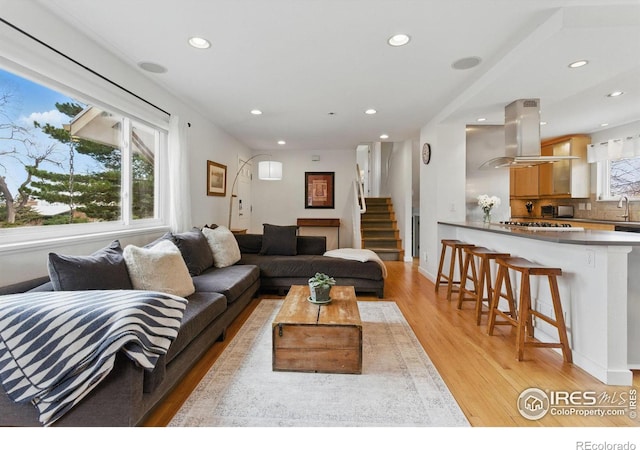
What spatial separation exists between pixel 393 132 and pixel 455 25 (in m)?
3.24

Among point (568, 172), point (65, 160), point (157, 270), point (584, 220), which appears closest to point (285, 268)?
point (157, 270)

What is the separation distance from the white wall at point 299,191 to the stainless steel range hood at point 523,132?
3614 millimetres

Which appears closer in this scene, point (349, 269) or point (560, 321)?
point (560, 321)

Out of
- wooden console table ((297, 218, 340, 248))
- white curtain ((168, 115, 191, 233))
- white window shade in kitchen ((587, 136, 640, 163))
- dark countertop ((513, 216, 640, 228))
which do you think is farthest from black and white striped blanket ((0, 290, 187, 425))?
white window shade in kitchen ((587, 136, 640, 163))

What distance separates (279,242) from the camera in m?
4.45

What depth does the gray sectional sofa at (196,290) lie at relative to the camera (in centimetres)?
137

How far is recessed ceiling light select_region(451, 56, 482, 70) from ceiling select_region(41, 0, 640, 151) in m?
0.05

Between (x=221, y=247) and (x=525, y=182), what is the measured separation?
6.17m

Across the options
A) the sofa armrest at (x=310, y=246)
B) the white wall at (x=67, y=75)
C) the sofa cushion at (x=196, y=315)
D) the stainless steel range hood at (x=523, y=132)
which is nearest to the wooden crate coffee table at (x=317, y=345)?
the sofa cushion at (x=196, y=315)

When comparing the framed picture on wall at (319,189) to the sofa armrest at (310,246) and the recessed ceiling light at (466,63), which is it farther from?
the recessed ceiling light at (466,63)

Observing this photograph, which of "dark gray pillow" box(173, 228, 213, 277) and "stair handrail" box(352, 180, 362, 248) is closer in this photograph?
"dark gray pillow" box(173, 228, 213, 277)

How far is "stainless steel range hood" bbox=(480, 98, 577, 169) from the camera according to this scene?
3527 millimetres

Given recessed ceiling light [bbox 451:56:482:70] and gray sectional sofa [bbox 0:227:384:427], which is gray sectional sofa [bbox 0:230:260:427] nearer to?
gray sectional sofa [bbox 0:227:384:427]

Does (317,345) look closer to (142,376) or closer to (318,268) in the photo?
(142,376)
